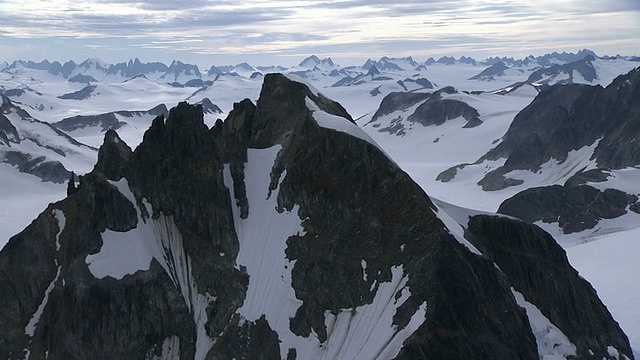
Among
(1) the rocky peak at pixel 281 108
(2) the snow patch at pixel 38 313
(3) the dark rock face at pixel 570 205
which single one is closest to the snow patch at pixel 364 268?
(1) the rocky peak at pixel 281 108

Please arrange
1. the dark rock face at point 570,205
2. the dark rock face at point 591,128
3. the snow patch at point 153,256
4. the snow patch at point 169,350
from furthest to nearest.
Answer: the dark rock face at point 591,128
the dark rock face at point 570,205
the snow patch at point 153,256
the snow patch at point 169,350

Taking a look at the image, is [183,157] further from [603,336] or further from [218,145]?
[603,336]

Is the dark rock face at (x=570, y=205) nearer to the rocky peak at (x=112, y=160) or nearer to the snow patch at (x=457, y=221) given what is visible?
the snow patch at (x=457, y=221)

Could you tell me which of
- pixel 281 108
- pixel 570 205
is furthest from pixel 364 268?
pixel 570 205

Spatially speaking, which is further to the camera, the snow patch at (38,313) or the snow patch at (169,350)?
the snow patch at (38,313)

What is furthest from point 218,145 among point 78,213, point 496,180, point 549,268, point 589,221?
point 496,180

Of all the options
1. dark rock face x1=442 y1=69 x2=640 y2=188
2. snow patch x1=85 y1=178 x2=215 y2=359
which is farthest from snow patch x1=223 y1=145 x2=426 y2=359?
dark rock face x1=442 y1=69 x2=640 y2=188

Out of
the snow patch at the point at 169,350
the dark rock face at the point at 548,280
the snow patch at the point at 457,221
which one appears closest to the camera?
the snow patch at the point at 457,221
